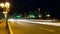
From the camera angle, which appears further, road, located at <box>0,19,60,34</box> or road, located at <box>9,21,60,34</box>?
road, located at <box>0,19,60,34</box>

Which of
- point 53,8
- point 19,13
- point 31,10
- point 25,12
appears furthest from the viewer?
point 19,13

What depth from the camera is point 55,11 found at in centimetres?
13462

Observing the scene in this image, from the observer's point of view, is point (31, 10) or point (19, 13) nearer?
point (31, 10)

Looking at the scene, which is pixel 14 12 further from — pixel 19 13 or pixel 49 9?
pixel 49 9

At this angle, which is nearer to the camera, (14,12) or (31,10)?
(31,10)

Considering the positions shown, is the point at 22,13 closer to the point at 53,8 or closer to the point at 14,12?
the point at 14,12

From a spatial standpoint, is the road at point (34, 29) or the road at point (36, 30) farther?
the road at point (34, 29)

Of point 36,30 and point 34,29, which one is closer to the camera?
point 36,30

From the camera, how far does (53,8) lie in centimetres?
13138

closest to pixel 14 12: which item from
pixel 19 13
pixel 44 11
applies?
pixel 19 13

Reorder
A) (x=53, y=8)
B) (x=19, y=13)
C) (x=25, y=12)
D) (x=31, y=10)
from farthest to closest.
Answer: (x=19, y=13)
(x=25, y=12)
(x=31, y=10)
(x=53, y=8)

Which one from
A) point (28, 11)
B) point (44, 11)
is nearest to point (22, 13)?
point (28, 11)

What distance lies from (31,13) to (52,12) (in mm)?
30027

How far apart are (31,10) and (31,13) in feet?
9.14
